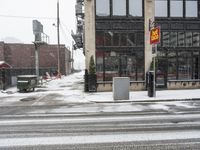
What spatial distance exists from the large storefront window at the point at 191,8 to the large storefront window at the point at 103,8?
584 cm

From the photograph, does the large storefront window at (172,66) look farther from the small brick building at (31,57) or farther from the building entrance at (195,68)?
the small brick building at (31,57)

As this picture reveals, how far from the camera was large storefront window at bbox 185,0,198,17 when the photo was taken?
26609mm

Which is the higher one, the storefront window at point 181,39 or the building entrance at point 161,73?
the storefront window at point 181,39

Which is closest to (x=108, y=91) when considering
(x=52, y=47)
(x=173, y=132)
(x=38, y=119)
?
(x=38, y=119)

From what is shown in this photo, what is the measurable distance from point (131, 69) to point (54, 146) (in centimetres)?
1776

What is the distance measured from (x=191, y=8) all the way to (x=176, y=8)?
3.79 ft

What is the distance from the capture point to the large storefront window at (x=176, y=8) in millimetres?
26375

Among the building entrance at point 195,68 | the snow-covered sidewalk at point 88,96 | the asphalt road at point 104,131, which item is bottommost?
the snow-covered sidewalk at point 88,96

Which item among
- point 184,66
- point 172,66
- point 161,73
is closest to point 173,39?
point 172,66

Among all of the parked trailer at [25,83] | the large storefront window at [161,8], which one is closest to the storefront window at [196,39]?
the large storefront window at [161,8]

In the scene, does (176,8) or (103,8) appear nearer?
(103,8)

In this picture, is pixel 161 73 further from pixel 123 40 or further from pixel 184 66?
pixel 123 40

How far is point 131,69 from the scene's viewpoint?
25703 mm

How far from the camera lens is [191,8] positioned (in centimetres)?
2670
